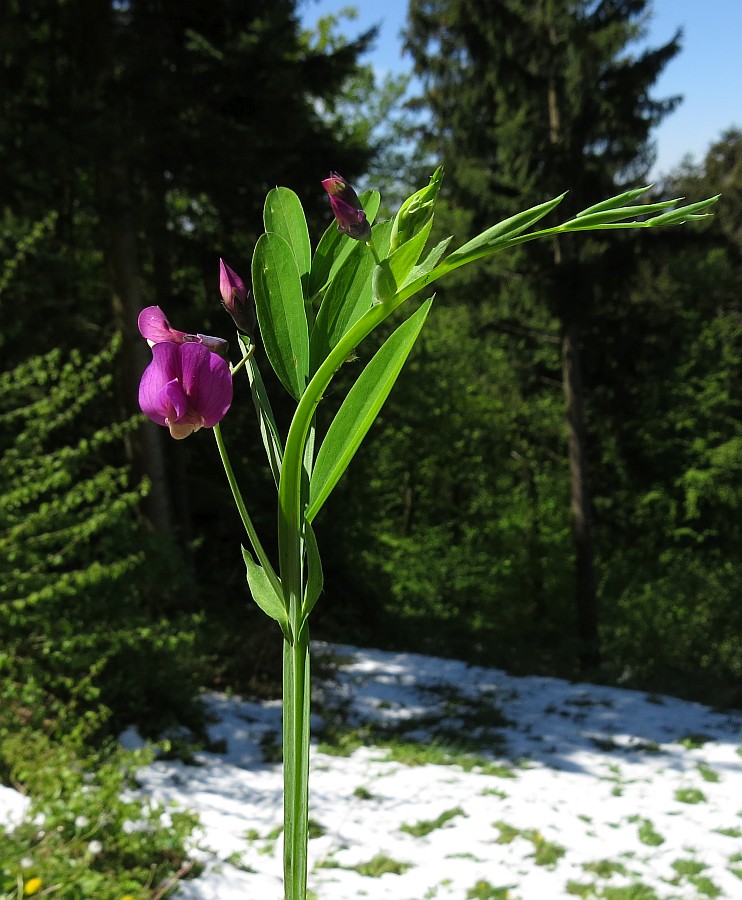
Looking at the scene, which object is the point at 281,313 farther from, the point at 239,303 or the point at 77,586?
the point at 77,586

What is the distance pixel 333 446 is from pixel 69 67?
5.91 meters

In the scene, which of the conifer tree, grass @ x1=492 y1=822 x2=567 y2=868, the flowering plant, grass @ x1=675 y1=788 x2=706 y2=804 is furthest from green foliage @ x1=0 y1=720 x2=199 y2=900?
the conifer tree

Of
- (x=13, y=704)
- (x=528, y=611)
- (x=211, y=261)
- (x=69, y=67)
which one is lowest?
(x=528, y=611)

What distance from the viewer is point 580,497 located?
28.3 feet

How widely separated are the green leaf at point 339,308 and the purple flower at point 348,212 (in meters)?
0.03

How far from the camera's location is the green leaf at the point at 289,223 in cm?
45

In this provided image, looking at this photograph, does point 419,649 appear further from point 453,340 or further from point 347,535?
point 453,340

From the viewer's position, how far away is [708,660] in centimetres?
813

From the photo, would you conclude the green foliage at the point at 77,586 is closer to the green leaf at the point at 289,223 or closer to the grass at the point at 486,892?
the grass at the point at 486,892

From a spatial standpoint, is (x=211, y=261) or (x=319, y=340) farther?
(x=211, y=261)

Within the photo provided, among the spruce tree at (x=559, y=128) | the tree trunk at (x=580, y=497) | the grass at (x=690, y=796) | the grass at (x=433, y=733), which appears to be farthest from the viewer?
the tree trunk at (x=580, y=497)

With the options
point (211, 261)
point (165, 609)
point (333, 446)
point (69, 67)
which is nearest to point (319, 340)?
point (333, 446)

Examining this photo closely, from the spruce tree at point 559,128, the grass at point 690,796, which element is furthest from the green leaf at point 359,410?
the spruce tree at point 559,128

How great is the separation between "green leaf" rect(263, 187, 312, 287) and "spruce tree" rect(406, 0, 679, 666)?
7582mm
